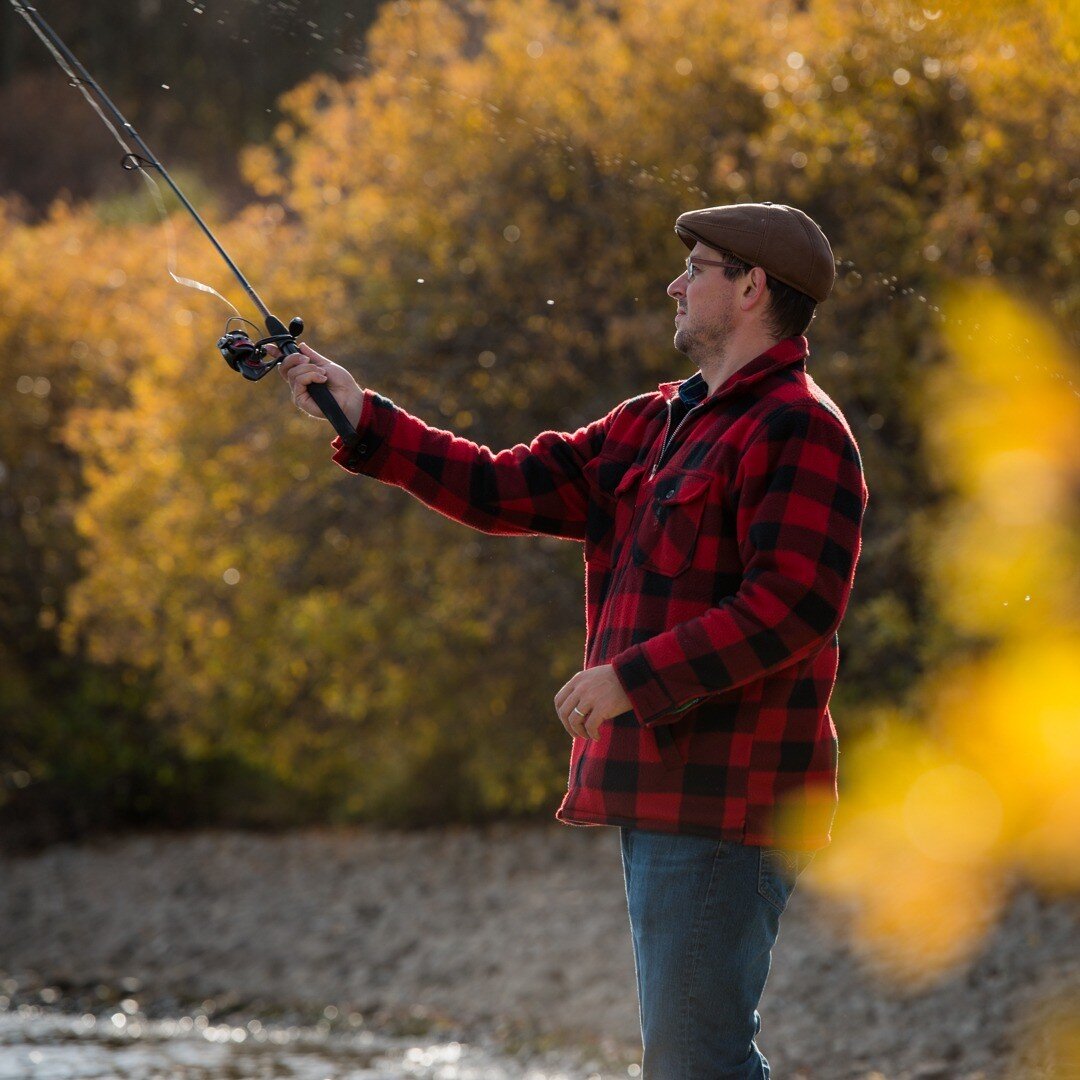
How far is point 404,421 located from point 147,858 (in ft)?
26.6

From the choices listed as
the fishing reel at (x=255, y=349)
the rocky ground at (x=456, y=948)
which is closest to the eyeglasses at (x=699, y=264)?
the fishing reel at (x=255, y=349)

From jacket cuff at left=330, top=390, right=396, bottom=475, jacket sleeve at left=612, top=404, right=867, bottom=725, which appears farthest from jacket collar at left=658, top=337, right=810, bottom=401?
jacket cuff at left=330, top=390, right=396, bottom=475

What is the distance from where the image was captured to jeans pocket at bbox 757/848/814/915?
7.85 ft

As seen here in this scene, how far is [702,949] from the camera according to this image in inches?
92.8

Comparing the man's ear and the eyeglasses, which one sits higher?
the eyeglasses

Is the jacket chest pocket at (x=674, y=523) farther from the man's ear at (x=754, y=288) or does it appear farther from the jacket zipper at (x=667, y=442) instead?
the man's ear at (x=754, y=288)

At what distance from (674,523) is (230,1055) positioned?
460 centimetres

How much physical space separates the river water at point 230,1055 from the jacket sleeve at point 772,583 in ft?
12.5

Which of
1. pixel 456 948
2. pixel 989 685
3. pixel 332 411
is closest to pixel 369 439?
pixel 332 411

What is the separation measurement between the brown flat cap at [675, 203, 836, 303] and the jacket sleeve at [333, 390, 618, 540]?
451 millimetres

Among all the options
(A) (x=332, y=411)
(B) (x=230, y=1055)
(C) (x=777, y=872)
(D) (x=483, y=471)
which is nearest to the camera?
(C) (x=777, y=872)

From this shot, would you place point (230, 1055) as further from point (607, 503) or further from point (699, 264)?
point (699, 264)

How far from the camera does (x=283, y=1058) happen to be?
20.4ft

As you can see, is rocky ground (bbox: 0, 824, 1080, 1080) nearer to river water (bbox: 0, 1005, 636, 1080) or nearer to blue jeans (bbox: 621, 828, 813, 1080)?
river water (bbox: 0, 1005, 636, 1080)
